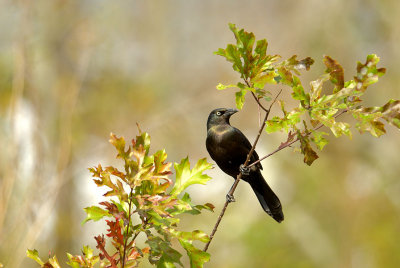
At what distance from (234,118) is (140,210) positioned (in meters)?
8.76

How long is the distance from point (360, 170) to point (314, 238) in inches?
55.1

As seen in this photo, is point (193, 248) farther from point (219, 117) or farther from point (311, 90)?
point (219, 117)

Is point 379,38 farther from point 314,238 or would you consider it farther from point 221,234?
point 221,234

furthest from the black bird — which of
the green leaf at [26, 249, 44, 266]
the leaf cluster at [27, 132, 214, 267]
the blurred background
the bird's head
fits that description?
the blurred background

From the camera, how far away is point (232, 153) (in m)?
2.85

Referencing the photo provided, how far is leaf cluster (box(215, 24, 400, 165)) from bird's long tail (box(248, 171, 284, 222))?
1.20 meters

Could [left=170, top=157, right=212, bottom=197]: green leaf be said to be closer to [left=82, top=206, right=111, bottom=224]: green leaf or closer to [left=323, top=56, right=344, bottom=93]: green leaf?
[left=82, top=206, right=111, bottom=224]: green leaf

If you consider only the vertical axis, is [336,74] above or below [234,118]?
below

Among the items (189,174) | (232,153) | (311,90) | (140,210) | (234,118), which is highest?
(234,118)

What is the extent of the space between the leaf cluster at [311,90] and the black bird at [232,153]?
1.24 metres

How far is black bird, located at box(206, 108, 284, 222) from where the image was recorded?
281 cm

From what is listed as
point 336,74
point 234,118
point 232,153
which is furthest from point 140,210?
point 234,118

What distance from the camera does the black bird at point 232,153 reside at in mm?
2814

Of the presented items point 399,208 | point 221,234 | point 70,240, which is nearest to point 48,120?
point 70,240
